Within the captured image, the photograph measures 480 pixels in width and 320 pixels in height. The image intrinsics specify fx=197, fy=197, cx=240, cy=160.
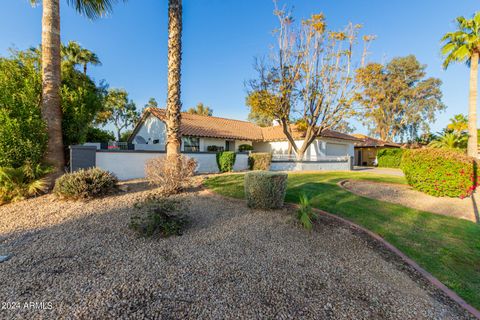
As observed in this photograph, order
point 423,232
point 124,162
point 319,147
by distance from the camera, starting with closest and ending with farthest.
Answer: point 423,232
point 124,162
point 319,147

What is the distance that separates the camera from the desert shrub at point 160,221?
4.13m

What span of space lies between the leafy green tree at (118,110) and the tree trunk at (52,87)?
2340 cm

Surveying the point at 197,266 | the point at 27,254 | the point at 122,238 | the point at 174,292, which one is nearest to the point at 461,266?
the point at 197,266

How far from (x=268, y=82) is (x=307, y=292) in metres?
16.9

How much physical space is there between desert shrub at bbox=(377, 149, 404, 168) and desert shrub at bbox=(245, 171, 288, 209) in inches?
1026

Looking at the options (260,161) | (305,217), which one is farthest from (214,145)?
(305,217)

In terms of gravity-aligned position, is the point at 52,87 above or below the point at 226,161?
above

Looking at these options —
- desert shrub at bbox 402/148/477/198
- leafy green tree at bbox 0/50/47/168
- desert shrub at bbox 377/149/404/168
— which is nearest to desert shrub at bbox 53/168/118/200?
leafy green tree at bbox 0/50/47/168

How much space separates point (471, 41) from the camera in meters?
15.8

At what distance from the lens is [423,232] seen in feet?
16.8

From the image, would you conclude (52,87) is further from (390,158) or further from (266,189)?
(390,158)

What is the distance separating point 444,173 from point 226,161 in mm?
10766

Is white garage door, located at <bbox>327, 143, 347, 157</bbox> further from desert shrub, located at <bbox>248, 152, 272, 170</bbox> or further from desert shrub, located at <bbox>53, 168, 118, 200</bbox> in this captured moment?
desert shrub, located at <bbox>53, 168, 118, 200</bbox>

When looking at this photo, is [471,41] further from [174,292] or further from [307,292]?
[174,292]
